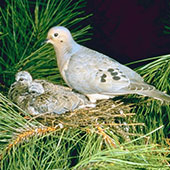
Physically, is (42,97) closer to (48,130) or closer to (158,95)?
(48,130)

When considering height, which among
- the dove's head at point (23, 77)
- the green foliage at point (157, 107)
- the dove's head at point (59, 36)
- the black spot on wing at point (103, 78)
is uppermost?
the dove's head at point (59, 36)

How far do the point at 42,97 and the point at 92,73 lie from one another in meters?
0.27

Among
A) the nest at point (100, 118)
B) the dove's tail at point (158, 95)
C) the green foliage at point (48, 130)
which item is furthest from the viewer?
the dove's tail at point (158, 95)

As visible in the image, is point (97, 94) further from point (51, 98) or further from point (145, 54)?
Answer: point (145, 54)

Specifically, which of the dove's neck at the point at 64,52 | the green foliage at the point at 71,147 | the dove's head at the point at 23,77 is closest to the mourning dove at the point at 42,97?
the dove's head at the point at 23,77

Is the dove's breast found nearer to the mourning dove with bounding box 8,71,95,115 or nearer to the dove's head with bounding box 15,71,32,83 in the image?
the mourning dove with bounding box 8,71,95,115

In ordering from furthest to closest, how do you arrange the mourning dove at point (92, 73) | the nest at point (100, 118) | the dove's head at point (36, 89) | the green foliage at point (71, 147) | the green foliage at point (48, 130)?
the dove's head at point (36, 89) < the mourning dove at point (92, 73) < the nest at point (100, 118) < the green foliage at point (48, 130) < the green foliage at point (71, 147)

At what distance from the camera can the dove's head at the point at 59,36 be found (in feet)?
7.27

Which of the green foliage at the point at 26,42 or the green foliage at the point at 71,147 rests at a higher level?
the green foliage at the point at 26,42

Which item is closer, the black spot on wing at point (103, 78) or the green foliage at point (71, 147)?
the green foliage at point (71, 147)

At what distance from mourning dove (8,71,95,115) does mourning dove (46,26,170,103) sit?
7cm

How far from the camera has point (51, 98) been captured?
216 centimetres

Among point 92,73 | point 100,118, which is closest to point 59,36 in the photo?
point 92,73

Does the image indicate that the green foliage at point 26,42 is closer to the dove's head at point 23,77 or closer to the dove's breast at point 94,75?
the dove's head at point 23,77
